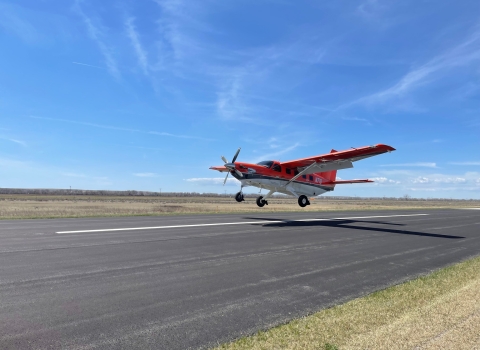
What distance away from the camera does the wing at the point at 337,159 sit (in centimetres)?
2065

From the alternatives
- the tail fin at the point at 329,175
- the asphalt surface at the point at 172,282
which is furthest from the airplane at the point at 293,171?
the asphalt surface at the point at 172,282

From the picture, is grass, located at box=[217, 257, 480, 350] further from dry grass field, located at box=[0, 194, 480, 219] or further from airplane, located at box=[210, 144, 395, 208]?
dry grass field, located at box=[0, 194, 480, 219]

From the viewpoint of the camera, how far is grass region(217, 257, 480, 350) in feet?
14.0

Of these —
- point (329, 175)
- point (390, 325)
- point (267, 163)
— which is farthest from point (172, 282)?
point (329, 175)

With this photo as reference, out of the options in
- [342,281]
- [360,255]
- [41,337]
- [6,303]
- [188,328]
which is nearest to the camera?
[41,337]

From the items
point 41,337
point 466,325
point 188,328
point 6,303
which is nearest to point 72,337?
point 41,337

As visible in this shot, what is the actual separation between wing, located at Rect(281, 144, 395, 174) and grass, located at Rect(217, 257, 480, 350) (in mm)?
14154

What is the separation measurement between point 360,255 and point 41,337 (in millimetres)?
9187

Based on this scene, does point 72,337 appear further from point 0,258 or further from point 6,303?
point 0,258

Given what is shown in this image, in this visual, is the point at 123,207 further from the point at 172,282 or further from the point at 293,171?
the point at 172,282

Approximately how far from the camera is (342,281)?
757 cm

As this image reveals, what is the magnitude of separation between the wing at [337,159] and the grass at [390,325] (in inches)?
557

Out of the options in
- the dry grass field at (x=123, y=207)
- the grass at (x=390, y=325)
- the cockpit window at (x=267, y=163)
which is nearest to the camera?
the grass at (x=390, y=325)

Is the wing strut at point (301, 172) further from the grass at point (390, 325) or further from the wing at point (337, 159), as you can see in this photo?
the grass at point (390, 325)
